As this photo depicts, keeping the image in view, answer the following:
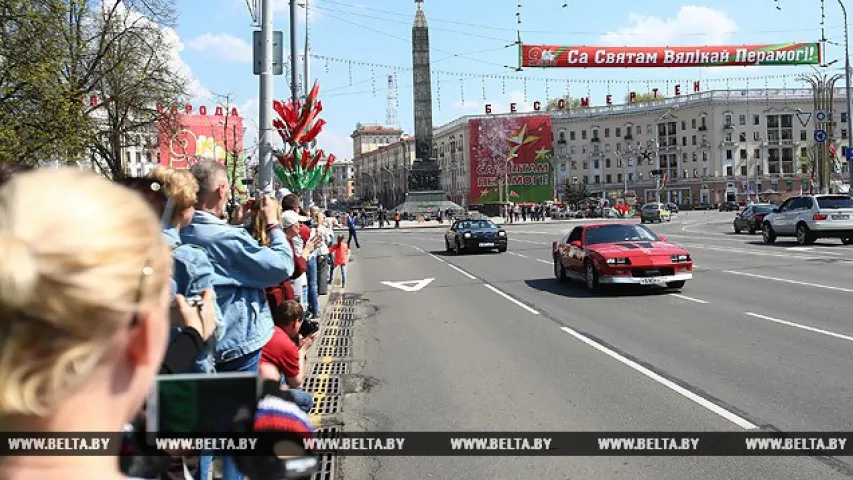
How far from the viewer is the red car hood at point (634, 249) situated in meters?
13.5

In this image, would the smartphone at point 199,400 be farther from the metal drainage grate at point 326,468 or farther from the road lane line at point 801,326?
the road lane line at point 801,326

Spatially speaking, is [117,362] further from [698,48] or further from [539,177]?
[539,177]

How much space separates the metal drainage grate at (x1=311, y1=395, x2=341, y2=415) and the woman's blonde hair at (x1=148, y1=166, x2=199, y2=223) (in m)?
3.21

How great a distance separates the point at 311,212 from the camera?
47.5 ft

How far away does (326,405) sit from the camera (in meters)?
6.53

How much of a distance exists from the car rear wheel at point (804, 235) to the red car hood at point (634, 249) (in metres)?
13.5

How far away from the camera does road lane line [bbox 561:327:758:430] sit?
5504 millimetres

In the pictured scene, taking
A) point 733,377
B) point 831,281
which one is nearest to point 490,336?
point 733,377

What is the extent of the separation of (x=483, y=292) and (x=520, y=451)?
10.1m

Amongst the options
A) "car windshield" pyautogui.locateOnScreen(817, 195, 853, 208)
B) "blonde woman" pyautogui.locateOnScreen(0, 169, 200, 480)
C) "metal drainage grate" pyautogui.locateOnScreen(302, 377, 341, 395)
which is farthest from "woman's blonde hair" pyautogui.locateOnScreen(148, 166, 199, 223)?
"car windshield" pyautogui.locateOnScreen(817, 195, 853, 208)

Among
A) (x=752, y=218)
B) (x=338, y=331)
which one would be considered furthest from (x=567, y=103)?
(x=338, y=331)

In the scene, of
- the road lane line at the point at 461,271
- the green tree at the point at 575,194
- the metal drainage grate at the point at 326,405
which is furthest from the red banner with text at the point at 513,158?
the metal drainage grate at the point at 326,405

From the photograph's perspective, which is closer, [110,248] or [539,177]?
[110,248]

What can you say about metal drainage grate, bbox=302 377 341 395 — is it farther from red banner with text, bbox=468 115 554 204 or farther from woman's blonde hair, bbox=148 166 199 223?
red banner with text, bbox=468 115 554 204
